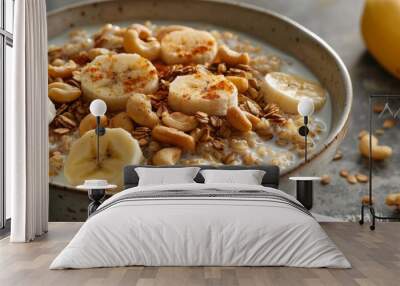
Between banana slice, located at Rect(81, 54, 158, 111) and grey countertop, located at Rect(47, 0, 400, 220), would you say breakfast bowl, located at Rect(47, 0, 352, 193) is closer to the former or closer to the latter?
grey countertop, located at Rect(47, 0, 400, 220)

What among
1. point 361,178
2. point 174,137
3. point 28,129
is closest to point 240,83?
point 174,137

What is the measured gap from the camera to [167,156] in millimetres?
5859

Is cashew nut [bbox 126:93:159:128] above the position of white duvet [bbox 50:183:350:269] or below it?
above

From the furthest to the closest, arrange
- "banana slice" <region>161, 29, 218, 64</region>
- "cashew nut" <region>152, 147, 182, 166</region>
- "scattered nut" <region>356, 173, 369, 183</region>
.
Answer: "banana slice" <region>161, 29, 218, 64</region>
"scattered nut" <region>356, 173, 369, 183</region>
"cashew nut" <region>152, 147, 182, 166</region>

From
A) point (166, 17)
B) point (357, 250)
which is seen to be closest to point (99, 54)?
point (166, 17)

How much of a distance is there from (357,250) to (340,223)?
159cm

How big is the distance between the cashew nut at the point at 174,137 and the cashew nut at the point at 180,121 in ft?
→ 0.19

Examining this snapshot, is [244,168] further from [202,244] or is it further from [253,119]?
[202,244]

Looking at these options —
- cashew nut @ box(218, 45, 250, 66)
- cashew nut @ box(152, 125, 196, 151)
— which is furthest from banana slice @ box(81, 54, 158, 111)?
cashew nut @ box(218, 45, 250, 66)

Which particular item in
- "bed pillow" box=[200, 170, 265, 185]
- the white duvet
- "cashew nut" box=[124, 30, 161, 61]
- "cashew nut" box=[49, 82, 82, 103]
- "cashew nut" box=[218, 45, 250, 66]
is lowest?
the white duvet

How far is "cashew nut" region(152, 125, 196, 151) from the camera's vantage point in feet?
19.2

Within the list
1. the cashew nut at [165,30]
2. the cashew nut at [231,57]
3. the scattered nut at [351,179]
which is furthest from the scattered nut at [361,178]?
the cashew nut at [165,30]

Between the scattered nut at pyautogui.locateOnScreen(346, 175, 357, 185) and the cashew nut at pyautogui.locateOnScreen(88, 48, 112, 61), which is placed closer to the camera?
the scattered nut at pyautogui.locateOnScreen(346, 175, 357, 185)

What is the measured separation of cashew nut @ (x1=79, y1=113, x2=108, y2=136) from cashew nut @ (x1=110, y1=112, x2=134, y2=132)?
86 mm
